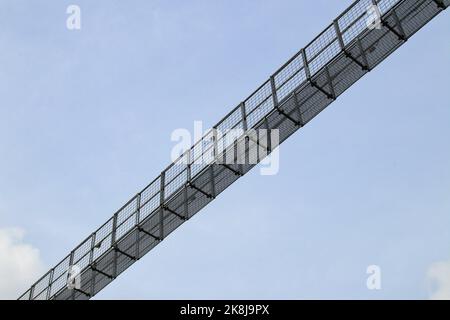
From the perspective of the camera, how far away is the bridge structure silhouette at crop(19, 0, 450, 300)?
21.6 meters

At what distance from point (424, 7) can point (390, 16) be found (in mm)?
1201

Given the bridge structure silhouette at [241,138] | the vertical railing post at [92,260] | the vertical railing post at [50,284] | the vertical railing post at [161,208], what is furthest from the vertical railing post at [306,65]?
the vertical railing post at [50,284]

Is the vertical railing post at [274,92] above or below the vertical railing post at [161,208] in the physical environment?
above

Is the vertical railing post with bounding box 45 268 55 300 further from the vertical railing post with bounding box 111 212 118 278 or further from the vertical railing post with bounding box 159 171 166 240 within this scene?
the vertical railing post with bounding box 159 171 166 240

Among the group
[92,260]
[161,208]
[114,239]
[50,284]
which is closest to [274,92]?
[161,208]

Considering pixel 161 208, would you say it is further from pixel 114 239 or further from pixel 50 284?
pixel 50 284

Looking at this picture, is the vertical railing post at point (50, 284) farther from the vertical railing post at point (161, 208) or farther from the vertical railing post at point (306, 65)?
the vertical railing post at point (306, 65)

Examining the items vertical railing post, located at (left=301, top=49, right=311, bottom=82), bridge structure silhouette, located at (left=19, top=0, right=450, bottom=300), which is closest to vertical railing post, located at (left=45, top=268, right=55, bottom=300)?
bridge structure silhouette, located at (left=19, top=0, right=450, bottom=300)

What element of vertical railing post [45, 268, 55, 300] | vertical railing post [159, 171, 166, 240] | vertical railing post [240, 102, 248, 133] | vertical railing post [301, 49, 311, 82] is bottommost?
vertical railing post [45, 268, 55, 300]

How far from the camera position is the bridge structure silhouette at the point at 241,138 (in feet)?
70.9

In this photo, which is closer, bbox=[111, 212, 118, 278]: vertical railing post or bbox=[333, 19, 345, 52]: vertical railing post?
bbox=[333, 19, 345, 52]: vertical railing post

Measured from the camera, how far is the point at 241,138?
23547mm

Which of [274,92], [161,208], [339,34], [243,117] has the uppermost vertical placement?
[339,34]

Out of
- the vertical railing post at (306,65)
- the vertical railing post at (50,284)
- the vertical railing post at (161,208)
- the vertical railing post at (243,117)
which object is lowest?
the vertical railing post at (50,284)
